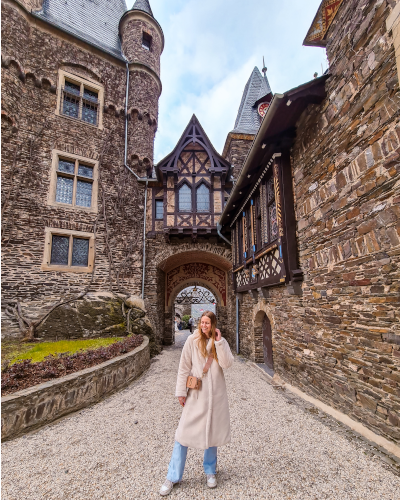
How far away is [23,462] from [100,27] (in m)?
16.5

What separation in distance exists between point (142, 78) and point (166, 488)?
1359cm

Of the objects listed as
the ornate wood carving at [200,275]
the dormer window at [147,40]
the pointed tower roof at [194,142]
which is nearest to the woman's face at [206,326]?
the pointed tower roof at [194,142]

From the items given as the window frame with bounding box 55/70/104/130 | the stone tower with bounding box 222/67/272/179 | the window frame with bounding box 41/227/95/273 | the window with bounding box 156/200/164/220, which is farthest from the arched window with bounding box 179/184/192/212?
the window frame with bounding box 55/70/104/130

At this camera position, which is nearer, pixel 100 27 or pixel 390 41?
pixel 390 41

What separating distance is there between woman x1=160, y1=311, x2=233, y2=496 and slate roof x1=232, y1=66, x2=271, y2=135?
12.4 metres

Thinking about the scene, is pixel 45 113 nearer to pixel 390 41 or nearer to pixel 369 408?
pixel 390 41

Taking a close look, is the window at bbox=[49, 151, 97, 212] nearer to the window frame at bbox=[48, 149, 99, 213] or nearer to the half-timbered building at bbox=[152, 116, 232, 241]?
the window frame at bbox=[48, 149, 99, 213]

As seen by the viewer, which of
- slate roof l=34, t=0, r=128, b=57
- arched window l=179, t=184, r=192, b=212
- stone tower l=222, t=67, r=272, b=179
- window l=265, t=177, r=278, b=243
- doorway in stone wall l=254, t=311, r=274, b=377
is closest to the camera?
window l=265, t=177, r=278, b=243

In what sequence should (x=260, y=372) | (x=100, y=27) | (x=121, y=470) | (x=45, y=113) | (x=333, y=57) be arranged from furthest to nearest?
(x=100, y=27), (x=45, y=113), (x=260, y=372), (x=333, y=57), (x=121, y=470)

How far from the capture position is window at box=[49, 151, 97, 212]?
29.7ft

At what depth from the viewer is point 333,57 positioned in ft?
14.2

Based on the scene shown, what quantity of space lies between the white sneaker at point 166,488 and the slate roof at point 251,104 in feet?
43.4

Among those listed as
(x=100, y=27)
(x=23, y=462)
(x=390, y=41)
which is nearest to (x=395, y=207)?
(x=390, y=41)

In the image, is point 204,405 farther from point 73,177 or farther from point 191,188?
point 191,188
